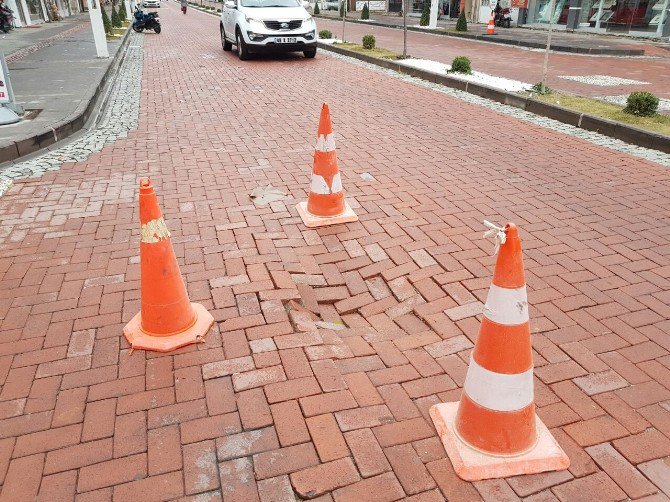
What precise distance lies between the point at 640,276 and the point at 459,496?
2382mm

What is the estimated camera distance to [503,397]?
2.09 metres

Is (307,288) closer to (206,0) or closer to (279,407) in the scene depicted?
→ (279,407)

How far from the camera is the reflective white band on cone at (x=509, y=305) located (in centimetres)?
202

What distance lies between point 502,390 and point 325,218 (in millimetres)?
2545

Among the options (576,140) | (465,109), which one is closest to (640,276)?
(576,140)

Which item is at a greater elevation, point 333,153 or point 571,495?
point 333,153

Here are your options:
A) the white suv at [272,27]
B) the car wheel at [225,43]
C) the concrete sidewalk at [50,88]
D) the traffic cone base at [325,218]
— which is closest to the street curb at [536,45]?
the white suv at [272,27]

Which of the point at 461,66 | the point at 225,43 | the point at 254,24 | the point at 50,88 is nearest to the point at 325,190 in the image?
the point at 50,88

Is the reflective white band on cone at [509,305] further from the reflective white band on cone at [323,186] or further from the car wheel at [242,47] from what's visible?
the car wheel at [242,47]

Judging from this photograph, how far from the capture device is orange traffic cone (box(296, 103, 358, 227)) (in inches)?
166

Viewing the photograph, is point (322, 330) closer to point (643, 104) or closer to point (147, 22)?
point (643, 104)

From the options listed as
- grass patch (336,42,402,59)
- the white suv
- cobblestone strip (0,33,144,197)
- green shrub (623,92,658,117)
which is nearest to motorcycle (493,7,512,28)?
grass patch (336,42,402,59)

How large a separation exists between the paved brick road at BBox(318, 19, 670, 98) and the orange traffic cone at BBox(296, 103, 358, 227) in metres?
7.18

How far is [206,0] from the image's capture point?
289 feet
